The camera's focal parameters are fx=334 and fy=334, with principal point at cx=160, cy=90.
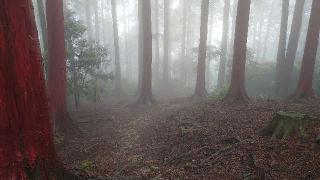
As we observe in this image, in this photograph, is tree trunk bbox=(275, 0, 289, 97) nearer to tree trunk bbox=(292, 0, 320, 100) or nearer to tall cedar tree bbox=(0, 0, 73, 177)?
tree trunk bbox=(292, 0, 320, 100)

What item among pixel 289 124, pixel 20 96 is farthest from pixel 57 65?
pixel 20 96

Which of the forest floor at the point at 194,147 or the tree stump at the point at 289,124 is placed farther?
the tree stump at the point at 289,124

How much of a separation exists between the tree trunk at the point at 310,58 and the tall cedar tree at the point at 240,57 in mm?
2567

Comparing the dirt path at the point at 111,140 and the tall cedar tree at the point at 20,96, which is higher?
the tall cedar tree at the point at 20,96

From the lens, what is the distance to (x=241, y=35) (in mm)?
16578

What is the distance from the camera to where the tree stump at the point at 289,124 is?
28.0ft

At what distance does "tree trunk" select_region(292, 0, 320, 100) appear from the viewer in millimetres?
15812

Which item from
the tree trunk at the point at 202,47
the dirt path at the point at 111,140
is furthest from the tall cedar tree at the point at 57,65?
the tree trunk at the point at 202,47

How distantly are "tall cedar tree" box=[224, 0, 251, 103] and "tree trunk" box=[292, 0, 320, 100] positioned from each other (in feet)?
8.42

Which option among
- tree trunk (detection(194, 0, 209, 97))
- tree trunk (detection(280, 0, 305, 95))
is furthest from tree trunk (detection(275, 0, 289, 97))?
tree trunk (detection(194, 0, 209, 97))

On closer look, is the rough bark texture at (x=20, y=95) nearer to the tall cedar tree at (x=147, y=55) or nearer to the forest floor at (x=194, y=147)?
the forest floor at (x=194, y=147)

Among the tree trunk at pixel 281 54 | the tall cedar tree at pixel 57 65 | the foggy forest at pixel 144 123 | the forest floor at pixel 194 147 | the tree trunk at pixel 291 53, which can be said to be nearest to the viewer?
the foggy forest at pixel 144 123

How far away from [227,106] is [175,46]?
52.0 meters

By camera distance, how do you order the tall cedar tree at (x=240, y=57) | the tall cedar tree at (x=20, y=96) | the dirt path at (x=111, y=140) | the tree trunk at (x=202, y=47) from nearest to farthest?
the tall cedar tree at (x=20, y=96) → the dirt path at (x=111, y=140) → the tall cedar tree at (x=240, y=57) → the tree trunk at (x=202, y=47)
